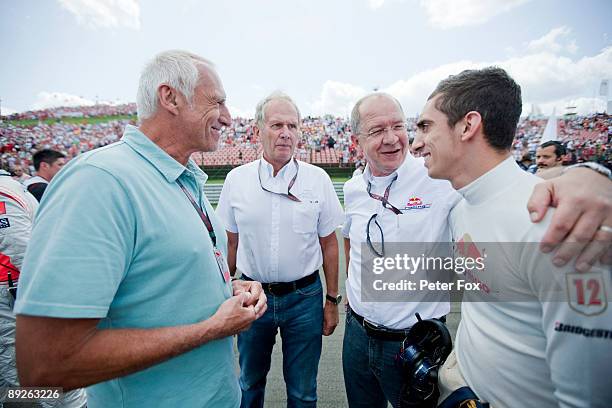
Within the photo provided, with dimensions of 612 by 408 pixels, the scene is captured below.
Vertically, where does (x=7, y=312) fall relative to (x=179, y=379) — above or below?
below

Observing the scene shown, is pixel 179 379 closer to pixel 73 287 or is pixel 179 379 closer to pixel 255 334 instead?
pixel 73 287

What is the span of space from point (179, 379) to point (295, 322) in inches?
50.3

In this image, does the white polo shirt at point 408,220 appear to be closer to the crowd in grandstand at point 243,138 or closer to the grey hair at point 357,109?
the grey hair at point 357,109

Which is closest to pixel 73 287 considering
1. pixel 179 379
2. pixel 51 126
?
pixel 179 379

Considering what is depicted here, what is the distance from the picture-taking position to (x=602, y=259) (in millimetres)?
862

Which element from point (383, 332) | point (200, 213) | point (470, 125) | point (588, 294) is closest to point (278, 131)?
point (200, 213)

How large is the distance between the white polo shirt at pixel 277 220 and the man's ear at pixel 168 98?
119 cm

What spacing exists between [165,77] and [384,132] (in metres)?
1.32

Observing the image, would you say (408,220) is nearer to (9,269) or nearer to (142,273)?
(142,273)

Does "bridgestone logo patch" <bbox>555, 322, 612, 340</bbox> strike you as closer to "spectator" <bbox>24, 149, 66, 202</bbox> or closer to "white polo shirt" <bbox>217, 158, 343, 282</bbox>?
"white polo shirt" <bbox>217, 158, 343, 282</bbox>

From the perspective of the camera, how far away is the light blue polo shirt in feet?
2.91

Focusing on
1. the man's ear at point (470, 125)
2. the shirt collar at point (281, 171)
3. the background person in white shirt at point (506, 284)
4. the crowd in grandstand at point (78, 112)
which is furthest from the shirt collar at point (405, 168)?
the crowd in grandstand at point (78, 112)

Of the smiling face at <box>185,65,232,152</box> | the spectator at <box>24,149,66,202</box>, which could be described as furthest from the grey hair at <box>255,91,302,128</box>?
the spectator at <box>24,149,66,202</box>

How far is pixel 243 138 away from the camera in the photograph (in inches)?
1281
